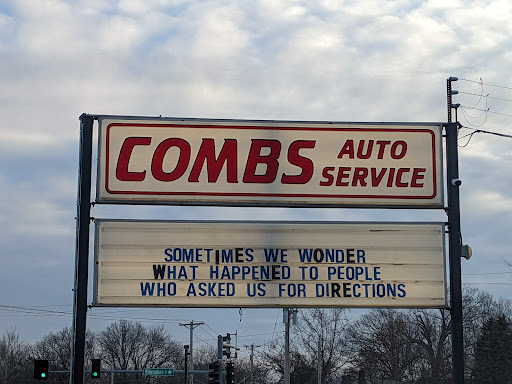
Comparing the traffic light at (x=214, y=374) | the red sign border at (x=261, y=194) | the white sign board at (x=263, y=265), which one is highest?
the red sign border at (x=261, y=194)

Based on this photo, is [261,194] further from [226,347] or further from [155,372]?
[155,372]

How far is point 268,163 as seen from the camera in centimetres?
1109

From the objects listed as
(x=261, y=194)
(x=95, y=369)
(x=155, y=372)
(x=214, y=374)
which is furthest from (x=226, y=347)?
(x=261, y=194)

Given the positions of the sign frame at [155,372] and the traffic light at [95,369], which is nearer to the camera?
the traffic light at [95,369]

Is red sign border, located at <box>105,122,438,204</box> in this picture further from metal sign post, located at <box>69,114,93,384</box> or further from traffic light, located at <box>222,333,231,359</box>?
traffic light, located at <box>222,333,231,359</box>

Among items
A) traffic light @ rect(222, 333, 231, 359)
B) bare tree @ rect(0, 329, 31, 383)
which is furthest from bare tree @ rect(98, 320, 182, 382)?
traffic light @ rect(222, 333, 231, 359)

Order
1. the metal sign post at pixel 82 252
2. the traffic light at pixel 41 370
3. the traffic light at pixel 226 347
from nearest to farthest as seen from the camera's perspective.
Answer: the metal sign post at pixel 82 252 → the traffic light at pixel 41 370 → the traffic light at pixel 226 347

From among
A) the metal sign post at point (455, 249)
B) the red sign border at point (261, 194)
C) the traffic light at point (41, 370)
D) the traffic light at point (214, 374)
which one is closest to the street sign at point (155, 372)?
the traffic light at point (214, 374)

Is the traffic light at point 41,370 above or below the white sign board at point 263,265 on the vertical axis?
below

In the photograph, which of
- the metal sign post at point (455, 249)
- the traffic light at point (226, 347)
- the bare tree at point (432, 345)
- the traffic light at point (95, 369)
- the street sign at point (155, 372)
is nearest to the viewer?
the metal sign post at point (455, 249)

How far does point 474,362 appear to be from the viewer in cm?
6053

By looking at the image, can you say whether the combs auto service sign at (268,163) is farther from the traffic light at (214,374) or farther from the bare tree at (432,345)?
the bare tree at (432,345)

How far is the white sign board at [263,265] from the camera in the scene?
34.7 feet

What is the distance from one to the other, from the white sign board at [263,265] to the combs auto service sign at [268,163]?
1.41 ft
